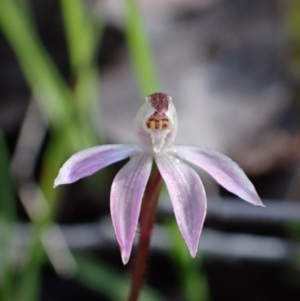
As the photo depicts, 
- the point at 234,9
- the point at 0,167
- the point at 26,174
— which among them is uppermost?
the point at 234,9

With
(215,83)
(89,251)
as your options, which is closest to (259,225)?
(89,251)

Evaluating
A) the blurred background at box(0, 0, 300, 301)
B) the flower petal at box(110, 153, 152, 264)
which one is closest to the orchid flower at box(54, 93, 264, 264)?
the flower petal at box(110, 153, 152, 264)

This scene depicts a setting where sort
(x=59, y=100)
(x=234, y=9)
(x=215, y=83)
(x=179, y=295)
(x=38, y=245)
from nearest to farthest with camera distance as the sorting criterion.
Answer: (x=38, y=245), (x=59, y=100), (x=179, y=295), (x=215, y=83), (x=234, y=9)

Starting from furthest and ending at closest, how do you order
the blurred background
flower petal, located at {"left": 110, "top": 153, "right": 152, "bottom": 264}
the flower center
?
the blurred background, the flower center, flower petal, located at {"left": 110, "top": 153, "right": 152, "bottom": 264}

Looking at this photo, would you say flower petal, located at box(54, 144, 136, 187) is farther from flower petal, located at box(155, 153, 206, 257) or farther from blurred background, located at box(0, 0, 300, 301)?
blurred background, located at box(0, 0, 300, 301)

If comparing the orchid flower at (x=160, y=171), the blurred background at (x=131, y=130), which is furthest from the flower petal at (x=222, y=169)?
the blurred background at (x=131, y=130)

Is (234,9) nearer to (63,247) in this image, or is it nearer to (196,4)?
(196,4)
